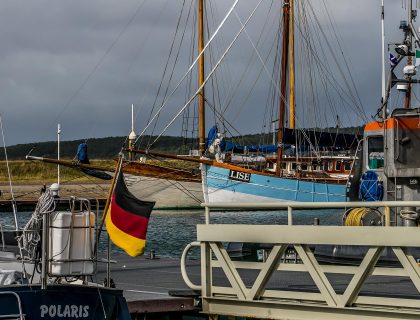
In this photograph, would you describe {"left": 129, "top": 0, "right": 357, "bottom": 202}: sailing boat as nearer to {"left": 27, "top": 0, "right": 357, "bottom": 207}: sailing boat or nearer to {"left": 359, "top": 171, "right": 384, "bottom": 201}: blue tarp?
{"left": 27, "top": 0, "right": 357, "bottom": 207}: sailing boat

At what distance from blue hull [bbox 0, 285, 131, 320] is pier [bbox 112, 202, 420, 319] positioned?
1.40 m

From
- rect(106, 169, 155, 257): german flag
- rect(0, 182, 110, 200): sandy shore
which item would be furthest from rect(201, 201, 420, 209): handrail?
rect(0, 182, 110, 200): sandy shore

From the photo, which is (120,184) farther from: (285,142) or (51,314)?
(285,142)

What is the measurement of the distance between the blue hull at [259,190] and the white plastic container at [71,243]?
60.1 meters

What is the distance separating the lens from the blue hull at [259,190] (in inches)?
2904

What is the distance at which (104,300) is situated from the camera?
13266 mm

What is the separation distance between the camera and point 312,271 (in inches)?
544

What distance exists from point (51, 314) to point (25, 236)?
1263 millimetres

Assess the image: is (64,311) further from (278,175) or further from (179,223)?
(278,175)

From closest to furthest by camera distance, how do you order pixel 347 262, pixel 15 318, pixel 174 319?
1. pixel 15 318
2. pixel 174 319
3. pixel 347 262

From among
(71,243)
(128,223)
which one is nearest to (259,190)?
(128,223)

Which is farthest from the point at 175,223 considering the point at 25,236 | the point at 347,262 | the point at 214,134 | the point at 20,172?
the point at 20,172

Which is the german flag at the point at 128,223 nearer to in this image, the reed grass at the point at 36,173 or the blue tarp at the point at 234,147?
the blue tarp at the point at 234,147

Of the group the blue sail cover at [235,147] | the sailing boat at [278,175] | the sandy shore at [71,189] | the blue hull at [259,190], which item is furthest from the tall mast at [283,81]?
the sandy shore at [71,189]
